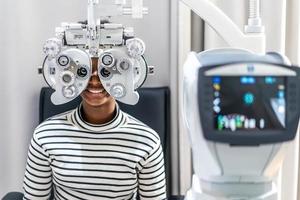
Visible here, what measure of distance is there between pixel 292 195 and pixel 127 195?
741mm

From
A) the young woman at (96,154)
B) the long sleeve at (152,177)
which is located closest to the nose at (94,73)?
the young woman at (96,154)

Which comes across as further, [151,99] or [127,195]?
[151,99]

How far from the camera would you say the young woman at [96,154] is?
1368 mm

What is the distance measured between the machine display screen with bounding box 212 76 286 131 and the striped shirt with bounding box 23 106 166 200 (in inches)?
25.6

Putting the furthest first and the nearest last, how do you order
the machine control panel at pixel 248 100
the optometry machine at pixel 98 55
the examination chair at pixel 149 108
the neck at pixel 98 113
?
the examination chair at pixel 149 108, the neck at pixel 98 113, the optometry machine at pixel 98 55, the machine control panel at pixel 248 100

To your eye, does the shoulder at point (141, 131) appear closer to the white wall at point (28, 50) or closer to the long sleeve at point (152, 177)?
the long sleeve at point (152, 177)

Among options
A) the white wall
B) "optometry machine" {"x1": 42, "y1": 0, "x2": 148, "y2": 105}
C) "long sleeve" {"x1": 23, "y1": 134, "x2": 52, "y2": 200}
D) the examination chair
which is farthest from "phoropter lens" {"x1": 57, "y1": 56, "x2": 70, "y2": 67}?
the white wall

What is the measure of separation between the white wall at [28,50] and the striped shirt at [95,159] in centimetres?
48

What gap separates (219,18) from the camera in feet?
3.30

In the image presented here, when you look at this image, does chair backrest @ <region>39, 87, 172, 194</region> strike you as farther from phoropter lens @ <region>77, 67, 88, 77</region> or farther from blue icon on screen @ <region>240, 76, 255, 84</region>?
blue icon on screen @ <region>240, 76, 255, 84</region>

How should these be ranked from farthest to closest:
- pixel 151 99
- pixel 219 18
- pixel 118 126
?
pixel 151 99
pixel 118 126
pixel 219 18

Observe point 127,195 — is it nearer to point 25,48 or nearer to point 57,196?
point 57,196

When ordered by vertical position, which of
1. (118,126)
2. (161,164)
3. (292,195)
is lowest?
(292,195)

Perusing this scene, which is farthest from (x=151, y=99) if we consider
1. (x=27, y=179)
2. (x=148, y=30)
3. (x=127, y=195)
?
(x=27, y=179)
